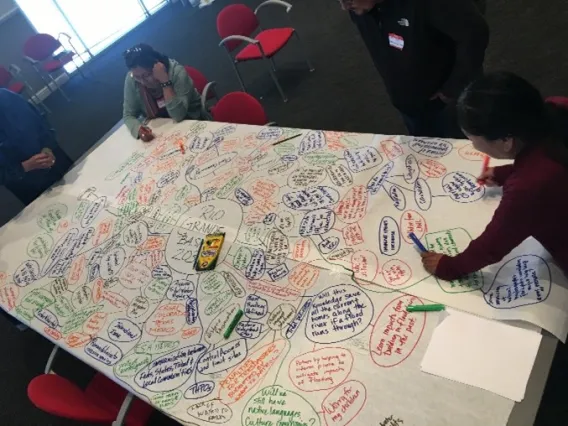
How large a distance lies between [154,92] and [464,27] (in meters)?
1.77

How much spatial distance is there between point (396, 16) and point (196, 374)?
1.36 metres

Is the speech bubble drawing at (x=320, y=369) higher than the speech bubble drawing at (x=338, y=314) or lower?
lower

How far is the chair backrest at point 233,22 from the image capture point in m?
3.64

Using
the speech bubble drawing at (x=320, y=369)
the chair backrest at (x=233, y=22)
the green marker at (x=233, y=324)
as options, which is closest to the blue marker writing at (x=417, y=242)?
the speech bubble drawing at (x=320, y=369)

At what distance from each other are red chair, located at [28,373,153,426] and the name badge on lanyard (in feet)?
5.05

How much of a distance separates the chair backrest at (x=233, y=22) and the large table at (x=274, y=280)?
1.73 m

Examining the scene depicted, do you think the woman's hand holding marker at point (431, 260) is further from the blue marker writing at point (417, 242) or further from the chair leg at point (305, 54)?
the chair leg at point (305, 54)

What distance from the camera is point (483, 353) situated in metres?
1.08

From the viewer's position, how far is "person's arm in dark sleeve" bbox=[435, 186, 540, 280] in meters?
1.01

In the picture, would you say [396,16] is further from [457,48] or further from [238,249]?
[238,249]

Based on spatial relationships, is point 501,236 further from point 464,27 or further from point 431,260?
point 464,27

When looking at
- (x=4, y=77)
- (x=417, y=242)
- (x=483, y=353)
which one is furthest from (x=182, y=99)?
(x=4, y=77)

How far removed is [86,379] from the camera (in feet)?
8.16

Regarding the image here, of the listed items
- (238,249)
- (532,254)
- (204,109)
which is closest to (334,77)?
(204,109)
